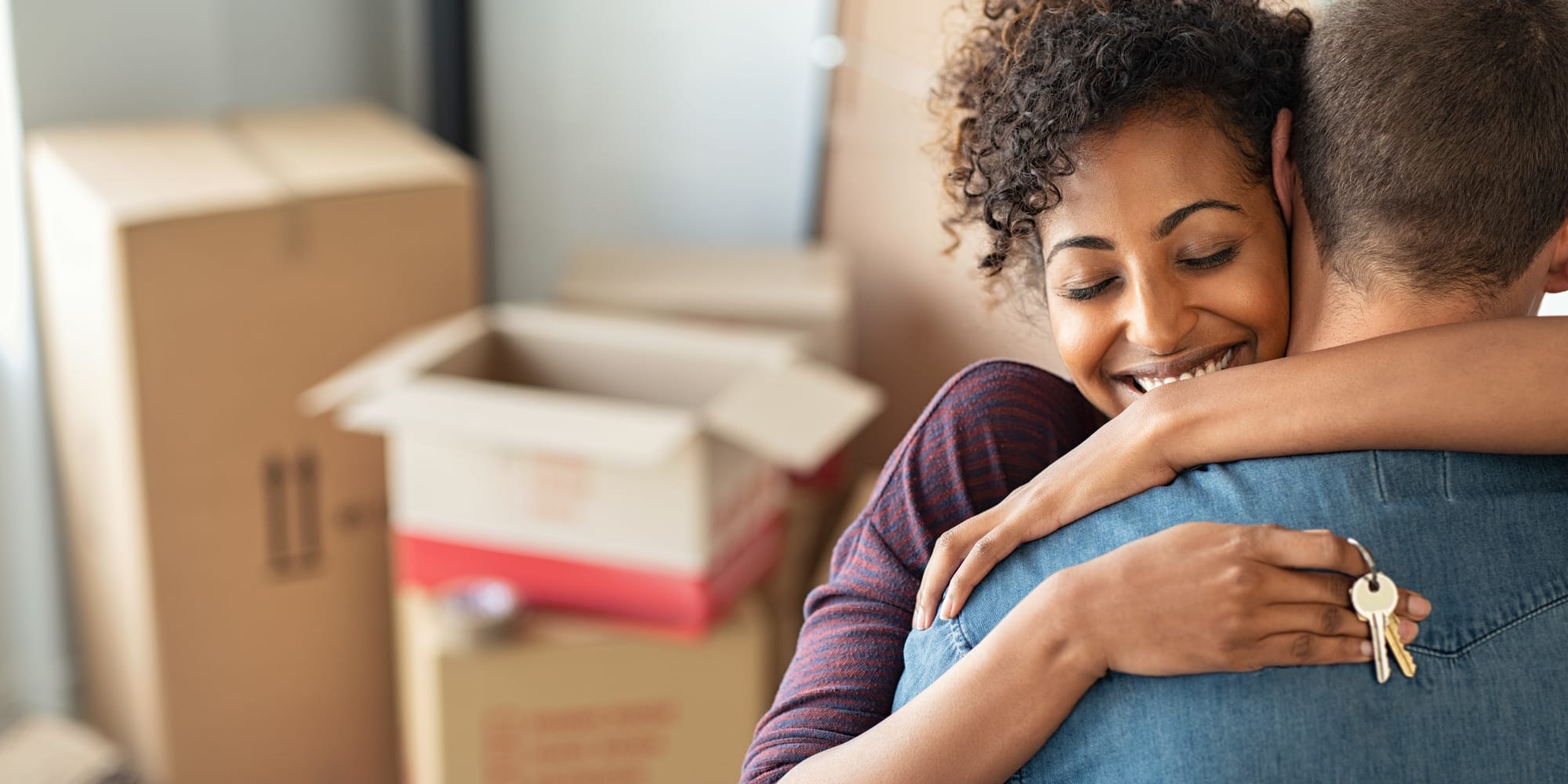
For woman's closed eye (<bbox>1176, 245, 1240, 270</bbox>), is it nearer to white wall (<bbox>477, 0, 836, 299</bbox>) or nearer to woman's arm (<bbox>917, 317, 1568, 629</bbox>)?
woman's arm (<bbox>917, 317, 1568, 629</bbox>)

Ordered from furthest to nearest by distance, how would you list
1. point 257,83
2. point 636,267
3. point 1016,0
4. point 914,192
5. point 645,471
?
point 257,83, point 636,267, point 914,192, point 645,471, point 1016,0

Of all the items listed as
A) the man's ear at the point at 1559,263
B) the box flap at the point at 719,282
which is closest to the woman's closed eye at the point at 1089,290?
the man's ear at the point at 1559,263

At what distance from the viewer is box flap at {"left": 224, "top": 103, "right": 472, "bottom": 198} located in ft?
7.79

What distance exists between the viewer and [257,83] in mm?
2848

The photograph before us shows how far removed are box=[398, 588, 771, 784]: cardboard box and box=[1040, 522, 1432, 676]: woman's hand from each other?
144 centimetres

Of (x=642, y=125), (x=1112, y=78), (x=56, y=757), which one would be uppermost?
(x=1112, y=78)

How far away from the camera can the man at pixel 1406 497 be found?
2.08 feet

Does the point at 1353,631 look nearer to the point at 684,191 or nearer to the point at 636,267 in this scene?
Result: the point at 636,267

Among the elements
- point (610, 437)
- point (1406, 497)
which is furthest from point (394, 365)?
point (1406, 497)

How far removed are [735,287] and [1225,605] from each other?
1848 mm

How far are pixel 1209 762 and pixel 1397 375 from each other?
8.9 inches

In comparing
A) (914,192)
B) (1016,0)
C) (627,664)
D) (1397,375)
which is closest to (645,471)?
(627,664)

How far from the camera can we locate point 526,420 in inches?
77.0

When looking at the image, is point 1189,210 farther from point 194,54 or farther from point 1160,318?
point 194,54
